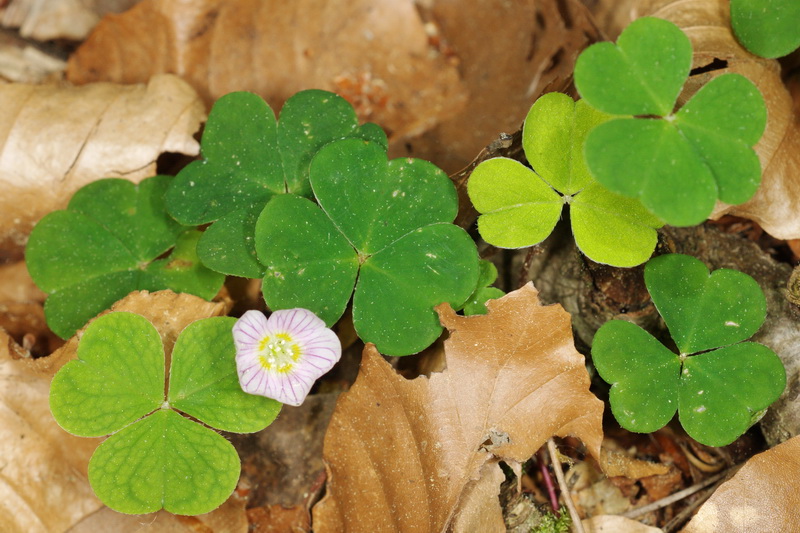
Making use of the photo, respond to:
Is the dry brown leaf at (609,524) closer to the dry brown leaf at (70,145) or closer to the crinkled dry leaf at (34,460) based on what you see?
the crinkled dry leaf at (34,460)

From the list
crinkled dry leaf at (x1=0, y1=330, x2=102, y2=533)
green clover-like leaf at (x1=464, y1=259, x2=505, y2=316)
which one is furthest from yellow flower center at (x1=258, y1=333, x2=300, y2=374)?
crinkled dry leaf at (x1=0, y1=330, x2=102, y2=533)

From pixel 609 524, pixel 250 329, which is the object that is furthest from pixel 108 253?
pixel 609 524

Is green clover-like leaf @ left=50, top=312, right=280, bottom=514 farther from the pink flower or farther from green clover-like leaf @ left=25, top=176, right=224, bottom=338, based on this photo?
green clover-like leaf @ left=25, top=176, right=224, bottom=338

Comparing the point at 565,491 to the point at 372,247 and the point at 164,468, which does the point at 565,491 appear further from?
the point at 164,468

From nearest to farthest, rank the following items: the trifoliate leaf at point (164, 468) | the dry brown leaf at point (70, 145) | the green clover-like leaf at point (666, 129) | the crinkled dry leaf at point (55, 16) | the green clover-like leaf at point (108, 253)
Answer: the green clover-like leaf at point (666, 129) < the trifoliate leaf at point (164, 468) < the green clover-like leaf at point (108, 253) < the dry brown leaf at point (70, 145) < the crinkled dry leaf at point (55, 16)

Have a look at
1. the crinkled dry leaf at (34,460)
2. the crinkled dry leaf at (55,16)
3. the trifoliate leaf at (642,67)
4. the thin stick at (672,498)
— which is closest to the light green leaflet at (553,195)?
the trifoliate leaf at (642,67)

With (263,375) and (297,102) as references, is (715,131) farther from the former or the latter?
(263,375)

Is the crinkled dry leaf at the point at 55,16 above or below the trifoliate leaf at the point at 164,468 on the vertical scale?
above
